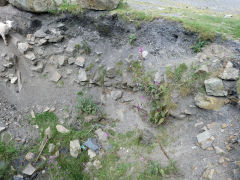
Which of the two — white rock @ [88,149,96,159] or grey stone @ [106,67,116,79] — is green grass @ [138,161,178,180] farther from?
grey stone @ [106,67,116,79]

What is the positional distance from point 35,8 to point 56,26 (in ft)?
2.77

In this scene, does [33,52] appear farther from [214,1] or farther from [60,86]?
[214,1]

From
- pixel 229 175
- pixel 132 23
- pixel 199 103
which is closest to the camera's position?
A: pixel 229 175

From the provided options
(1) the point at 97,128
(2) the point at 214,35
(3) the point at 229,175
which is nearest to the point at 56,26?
(1) the point at 97,128

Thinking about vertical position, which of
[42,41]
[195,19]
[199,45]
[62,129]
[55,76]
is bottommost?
[62,129]

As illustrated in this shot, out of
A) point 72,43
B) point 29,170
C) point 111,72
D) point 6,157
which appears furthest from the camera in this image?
point 72,43

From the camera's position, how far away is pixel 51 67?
19.0ft

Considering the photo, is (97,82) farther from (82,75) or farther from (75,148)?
(75,148)

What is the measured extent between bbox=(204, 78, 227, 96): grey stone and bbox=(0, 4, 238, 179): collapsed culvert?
20 millimetres

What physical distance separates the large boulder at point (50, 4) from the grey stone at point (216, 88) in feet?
13.1

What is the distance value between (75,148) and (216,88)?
381 centimetres

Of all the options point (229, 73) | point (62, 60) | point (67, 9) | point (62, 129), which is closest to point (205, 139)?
point (229, 73)

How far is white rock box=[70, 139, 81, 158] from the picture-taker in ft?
14.9

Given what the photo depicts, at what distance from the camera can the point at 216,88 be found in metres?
3.93
